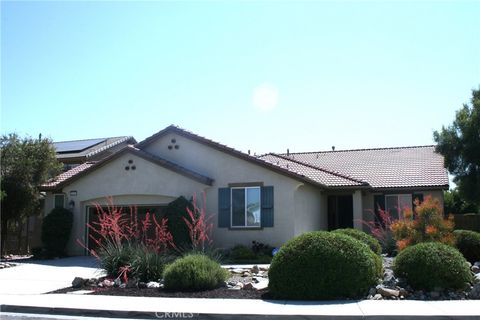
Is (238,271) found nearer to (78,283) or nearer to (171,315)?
(78,283)

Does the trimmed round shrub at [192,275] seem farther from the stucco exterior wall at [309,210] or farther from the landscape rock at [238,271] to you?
the stucco exterior wall at [309,210]

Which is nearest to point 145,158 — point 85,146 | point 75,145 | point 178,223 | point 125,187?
point 125,187

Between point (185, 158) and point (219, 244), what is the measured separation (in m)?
4.03

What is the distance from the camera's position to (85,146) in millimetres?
38156

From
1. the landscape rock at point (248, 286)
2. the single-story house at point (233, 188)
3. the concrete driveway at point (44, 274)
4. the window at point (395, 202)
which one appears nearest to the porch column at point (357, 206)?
the single-story house at point (233, 188)

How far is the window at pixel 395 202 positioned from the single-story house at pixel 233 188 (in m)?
0.05

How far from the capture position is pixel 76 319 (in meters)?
10.0

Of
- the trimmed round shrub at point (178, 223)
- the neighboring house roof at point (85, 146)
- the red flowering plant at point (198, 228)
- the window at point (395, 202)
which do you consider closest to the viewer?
the red flowering plant at point (198, 228)

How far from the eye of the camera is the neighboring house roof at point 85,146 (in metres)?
35.7

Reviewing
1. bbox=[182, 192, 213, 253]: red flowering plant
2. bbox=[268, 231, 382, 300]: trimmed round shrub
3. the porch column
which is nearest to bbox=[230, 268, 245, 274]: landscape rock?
bbox=[182, 192, 213, 253]: red flowering plant

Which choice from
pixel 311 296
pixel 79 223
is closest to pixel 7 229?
pixel 79 223

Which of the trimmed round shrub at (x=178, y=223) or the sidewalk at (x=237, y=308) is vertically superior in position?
the trimmed round shrub at (x=178, y=223)

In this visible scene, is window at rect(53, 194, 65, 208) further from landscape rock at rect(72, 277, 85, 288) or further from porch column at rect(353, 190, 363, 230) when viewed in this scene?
porch column at rect(353, 190, 363, 230)

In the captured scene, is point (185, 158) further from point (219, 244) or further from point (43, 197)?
point (43, 197)
